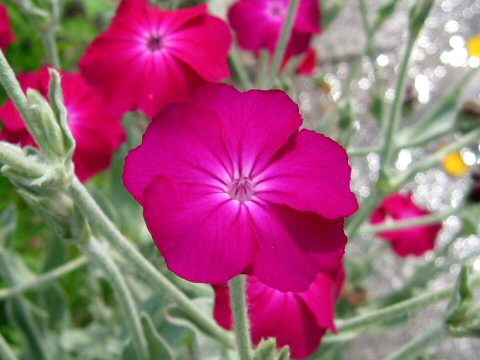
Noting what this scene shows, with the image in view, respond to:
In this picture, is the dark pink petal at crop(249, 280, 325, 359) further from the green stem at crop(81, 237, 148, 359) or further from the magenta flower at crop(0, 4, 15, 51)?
the magenta flower at crop(0, 4, 15, 51)

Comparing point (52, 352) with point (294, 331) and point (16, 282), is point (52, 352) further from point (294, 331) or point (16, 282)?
point (294, 331)

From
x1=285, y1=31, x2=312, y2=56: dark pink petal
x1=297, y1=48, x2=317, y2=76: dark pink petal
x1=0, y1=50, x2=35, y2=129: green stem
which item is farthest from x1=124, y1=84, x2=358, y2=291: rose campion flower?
x1=297, y1=48, x2=317, y2=76: dark pink petal

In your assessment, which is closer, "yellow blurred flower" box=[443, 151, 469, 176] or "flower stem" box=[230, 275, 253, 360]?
"flower stem" box=[230, 275, 253, 360]

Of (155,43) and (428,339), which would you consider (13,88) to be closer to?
(155,43)

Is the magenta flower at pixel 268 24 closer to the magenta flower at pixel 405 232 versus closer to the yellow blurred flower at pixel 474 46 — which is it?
the magenta flower at pixel 405 232

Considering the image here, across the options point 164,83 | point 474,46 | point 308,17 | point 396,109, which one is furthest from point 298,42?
point 474,46

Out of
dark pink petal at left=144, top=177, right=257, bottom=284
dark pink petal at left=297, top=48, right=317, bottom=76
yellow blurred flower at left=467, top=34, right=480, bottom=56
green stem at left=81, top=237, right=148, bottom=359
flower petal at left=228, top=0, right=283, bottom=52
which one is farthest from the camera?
yellow blurred flower at left=467, top=34, right=480, bottom=56
